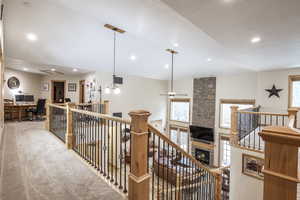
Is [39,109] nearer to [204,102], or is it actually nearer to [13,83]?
[13,83]

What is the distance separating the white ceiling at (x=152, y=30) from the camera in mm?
2572

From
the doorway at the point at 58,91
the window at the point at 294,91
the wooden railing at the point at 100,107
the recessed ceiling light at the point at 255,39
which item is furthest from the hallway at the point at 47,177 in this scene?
the doorway at the point at 58,91

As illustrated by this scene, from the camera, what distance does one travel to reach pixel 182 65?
7898 millimetres

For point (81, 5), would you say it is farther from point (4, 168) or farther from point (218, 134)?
point (218, 134)

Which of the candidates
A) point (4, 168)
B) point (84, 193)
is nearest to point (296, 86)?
point (84, 193)

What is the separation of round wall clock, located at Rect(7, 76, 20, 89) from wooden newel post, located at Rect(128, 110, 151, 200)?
1062 cm

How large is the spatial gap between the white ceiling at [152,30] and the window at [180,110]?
10.5 feet

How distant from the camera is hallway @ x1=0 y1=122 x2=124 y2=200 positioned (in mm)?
1859

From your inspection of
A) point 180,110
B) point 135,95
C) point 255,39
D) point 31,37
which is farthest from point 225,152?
point 31,37

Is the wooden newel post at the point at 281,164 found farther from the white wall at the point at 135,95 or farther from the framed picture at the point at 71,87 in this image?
the framed picture at the point at 71,87

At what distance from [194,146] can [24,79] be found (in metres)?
11.0

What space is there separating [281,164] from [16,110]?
10645 mm

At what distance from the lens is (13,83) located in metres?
8.88

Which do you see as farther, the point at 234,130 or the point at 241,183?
the point at 234,130
